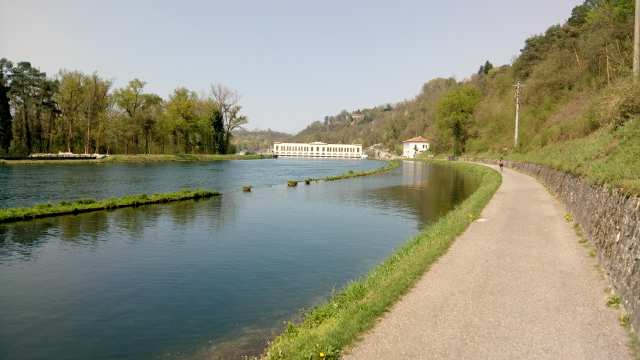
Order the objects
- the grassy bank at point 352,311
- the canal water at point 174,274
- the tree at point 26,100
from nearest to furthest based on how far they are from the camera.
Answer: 1. the grassy bank at point 352,311
2. the canal water at point 174,274
3. the tree at point 26,100

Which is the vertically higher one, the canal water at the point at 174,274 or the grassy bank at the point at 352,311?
the grassy bank at the point at 352,311

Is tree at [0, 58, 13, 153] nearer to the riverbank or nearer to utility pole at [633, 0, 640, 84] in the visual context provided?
the riverbank

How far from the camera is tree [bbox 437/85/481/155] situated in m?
102

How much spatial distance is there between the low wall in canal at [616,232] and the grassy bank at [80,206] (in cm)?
2518

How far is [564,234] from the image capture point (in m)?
15.8

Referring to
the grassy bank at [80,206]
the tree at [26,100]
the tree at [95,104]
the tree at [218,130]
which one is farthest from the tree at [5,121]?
the grassy bank at [80,206]

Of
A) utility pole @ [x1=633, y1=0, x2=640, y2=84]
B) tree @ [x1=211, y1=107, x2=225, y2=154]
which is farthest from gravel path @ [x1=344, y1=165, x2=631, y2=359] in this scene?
tree @ [x1=211, y1=107, x2=225, y2=154]

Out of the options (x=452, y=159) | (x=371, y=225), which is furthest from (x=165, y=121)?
(x=371, y=225)

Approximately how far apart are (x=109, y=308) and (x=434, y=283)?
7934 mm

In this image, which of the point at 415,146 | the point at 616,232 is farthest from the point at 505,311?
the point at 415,146

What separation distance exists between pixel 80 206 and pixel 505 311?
1013 inches

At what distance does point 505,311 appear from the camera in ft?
28.4

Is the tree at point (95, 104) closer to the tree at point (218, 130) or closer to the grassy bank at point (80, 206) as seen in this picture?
the tree at point (218, 130)

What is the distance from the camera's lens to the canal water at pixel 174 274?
32.5ft
